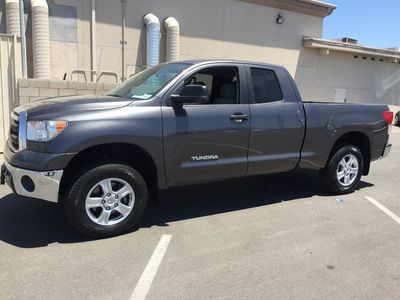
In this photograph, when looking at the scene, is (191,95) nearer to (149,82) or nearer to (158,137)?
(158,137)

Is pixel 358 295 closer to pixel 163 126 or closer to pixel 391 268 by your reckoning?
pixel 391 268

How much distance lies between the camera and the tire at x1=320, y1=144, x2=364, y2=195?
6.32 m

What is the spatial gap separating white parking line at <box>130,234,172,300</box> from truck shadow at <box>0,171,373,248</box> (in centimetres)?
59

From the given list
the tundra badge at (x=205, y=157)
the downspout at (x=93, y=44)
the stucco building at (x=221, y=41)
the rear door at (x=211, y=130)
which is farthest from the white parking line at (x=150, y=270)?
the downspout at (x=93, y=44)

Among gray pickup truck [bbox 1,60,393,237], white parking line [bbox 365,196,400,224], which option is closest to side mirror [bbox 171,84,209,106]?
gray pickup truck [bbox 1,60,393,237]

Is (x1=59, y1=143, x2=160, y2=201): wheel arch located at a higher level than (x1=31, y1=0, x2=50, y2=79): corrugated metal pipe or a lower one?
lower

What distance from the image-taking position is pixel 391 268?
3.93m

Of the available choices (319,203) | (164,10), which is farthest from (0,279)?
(164,10)

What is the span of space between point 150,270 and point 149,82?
7.56 ft

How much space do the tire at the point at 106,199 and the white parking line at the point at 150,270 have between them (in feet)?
1.49

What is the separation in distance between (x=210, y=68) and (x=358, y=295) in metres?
3.06

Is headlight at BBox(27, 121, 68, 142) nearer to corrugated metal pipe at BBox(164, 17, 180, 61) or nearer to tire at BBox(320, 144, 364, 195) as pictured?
Result: tire at BBox(320, 144, 364, 195)

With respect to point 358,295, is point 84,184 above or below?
above

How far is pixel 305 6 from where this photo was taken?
17.7m
